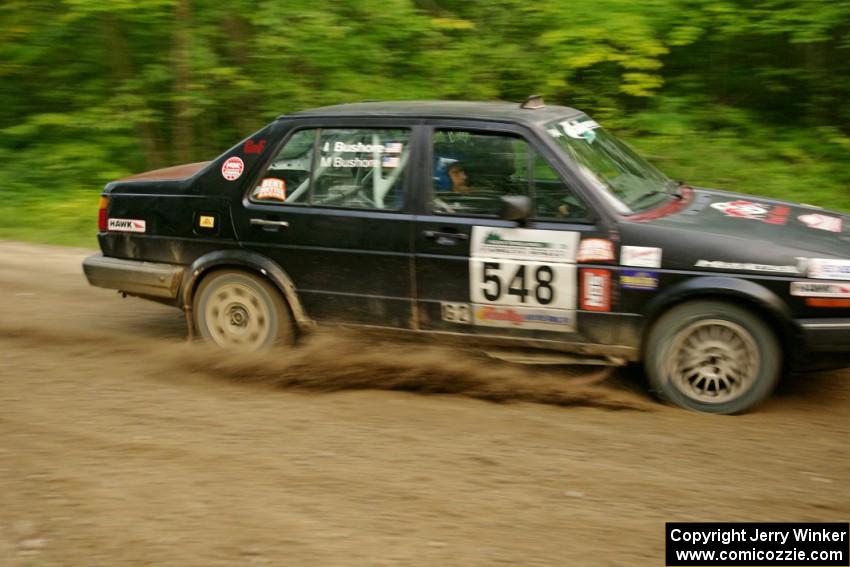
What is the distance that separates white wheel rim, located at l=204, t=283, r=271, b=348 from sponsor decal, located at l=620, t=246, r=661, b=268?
236 cm

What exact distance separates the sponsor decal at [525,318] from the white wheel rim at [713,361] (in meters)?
0.61

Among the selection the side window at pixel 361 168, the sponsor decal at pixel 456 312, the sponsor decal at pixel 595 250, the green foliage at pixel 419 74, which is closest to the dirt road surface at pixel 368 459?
the sponsor decal at pixel 456 312

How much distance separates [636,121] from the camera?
36.3 feet

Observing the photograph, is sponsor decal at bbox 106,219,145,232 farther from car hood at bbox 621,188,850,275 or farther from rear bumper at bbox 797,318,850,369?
rear bumper at bbox 797,318,850,369

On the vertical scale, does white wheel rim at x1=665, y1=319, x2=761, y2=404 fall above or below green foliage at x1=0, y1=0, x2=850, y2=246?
below

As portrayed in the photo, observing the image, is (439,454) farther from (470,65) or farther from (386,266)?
(470,65)

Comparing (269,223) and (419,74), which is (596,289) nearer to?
(269,223)

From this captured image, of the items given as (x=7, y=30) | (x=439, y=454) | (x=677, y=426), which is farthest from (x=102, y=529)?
(x=7, y=30)

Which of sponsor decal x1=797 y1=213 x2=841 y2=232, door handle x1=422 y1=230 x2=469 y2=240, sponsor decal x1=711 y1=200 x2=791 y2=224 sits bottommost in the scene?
door handle x1=422 y1=230 x2=469 y2=240

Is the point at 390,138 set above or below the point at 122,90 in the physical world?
below

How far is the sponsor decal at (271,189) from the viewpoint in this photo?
239 inches

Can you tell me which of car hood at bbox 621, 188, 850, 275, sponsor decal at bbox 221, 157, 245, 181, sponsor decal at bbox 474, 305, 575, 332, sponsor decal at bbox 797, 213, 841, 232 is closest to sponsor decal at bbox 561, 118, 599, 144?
car hood at bbox 621, 188, 850, 275

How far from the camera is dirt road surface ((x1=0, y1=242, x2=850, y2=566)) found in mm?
3805

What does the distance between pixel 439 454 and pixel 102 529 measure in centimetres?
161
